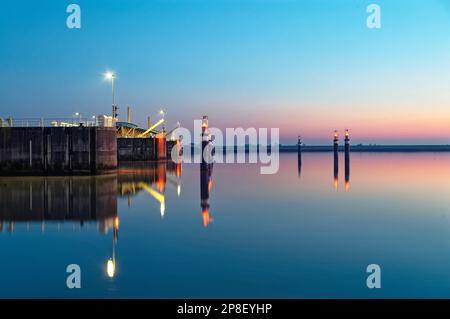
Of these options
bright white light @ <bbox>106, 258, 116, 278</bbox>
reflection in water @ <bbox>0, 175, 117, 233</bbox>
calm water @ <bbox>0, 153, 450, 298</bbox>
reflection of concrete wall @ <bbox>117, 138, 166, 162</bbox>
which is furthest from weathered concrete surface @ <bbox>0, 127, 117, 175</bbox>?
reflection of concrete wall @ <bbox>117, 138, 166, 162</bbox>

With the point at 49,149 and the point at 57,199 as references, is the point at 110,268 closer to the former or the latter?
the point at 57,199

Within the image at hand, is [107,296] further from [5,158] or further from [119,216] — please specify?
[5,158]

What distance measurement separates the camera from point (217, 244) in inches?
571

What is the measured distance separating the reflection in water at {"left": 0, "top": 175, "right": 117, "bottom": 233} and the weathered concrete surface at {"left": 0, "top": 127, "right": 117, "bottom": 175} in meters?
1.36

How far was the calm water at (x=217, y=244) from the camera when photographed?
998cm

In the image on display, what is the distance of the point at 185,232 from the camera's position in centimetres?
1669

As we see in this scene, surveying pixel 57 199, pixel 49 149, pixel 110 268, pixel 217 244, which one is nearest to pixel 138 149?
pixel 49 149

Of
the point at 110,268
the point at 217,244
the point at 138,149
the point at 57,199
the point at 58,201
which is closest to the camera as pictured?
the point at 110,268

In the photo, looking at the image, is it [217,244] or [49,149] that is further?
[49,149]

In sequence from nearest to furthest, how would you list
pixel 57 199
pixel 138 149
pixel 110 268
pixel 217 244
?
pixel 110 268 → pixel 217 244 → pixel 57 199 → pixel 138 149

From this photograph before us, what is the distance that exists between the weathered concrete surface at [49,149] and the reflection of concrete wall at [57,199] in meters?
1.43

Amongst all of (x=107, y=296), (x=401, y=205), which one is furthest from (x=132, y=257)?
(x=401, y=205)

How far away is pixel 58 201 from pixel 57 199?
72 cm
